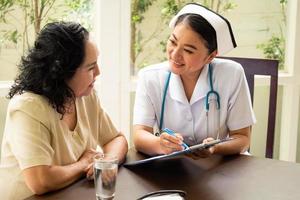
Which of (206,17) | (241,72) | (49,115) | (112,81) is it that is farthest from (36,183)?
(112,81)

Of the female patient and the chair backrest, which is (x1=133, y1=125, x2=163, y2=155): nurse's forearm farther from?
the chair backrest

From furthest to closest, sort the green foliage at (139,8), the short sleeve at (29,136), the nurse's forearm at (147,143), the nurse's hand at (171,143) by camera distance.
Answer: the green foliage at (139,8) < the nurse's forearm at (147,143) < the nurse's hand at (171,143) < the short sleeve at (29,136)

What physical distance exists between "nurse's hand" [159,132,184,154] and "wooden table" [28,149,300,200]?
1.9 inches

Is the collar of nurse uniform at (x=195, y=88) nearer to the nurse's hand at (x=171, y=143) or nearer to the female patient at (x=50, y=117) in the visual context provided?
the nurse's hand at (x=171, y=143)

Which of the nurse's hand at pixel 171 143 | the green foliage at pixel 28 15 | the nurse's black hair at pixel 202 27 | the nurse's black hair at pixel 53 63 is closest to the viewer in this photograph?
the nurse's black hair at pixel 53 63

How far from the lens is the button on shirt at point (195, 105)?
1696 millimetres

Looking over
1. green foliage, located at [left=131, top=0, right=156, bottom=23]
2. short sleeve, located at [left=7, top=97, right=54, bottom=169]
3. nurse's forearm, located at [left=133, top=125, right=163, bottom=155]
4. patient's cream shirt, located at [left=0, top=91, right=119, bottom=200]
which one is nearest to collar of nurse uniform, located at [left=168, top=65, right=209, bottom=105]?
nurse's forearm, located at [left=133, top=125, right=163, bottom=155]

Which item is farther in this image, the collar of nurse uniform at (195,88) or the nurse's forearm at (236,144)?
the collar of nurse uniform at (195,88)

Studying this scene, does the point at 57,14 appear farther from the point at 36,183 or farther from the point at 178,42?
the point at 36,183

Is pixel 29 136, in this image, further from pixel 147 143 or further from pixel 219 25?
pixel 219 25

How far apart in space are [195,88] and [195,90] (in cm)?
1

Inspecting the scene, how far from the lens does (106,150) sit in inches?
59.1

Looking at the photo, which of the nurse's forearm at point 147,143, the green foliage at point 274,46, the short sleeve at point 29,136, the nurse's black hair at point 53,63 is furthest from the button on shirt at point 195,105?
the green foliage at point 274,46

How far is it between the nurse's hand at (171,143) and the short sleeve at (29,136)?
42 centimetres
